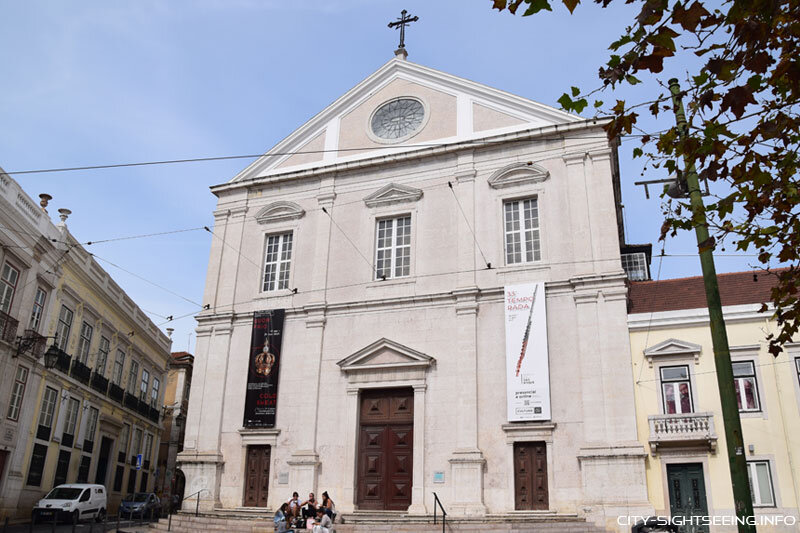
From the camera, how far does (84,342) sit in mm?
27781

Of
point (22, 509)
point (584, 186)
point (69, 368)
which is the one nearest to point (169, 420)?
point (69, 368)

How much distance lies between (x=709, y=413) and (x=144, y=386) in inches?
1082

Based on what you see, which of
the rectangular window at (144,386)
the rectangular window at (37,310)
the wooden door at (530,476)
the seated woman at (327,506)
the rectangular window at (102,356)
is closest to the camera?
the seated woman at (327,506)

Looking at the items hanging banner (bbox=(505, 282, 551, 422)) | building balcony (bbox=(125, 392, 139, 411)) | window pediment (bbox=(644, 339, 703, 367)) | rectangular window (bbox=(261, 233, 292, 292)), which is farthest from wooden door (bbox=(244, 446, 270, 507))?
building balcony (bbox=(125, 392, 139, 411))

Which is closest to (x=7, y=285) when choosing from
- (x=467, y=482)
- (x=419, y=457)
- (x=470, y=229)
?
(x=419, y=457)

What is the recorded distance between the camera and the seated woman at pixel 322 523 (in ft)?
49.9

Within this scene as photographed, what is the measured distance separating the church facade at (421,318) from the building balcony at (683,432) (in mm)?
570

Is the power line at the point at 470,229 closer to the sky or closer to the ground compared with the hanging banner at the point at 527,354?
closer to the sky

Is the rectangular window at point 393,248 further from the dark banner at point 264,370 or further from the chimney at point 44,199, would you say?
the chimney at point 44,199

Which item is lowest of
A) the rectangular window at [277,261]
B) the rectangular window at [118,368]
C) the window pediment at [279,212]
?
the rectangular window at [118,368]

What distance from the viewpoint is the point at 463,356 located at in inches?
759

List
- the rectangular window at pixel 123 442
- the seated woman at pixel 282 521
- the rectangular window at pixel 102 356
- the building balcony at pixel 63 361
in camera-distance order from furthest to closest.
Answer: the rectangular window at pixel 123 442 < the rectangular window at pixel 102 356 < the building balcony at pixel 63 361 < the seated woman at pixel 282 521

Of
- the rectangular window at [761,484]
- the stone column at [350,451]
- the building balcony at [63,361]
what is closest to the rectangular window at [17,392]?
the building balcony at [63,361]

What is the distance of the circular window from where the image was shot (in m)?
23.2
